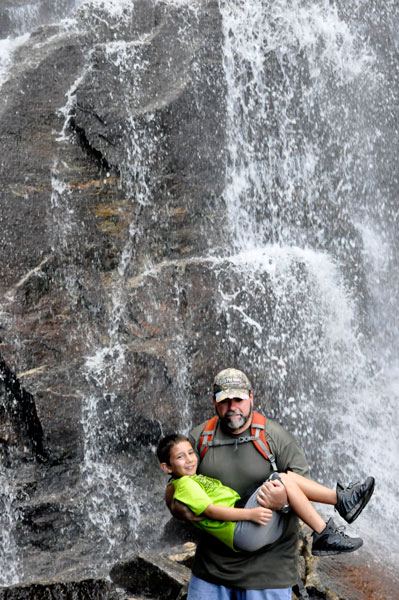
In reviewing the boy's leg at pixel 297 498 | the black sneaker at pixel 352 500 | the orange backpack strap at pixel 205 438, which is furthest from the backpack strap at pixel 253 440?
the black sneaker at pixel 352 500

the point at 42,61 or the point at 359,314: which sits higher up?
the point at 42,61

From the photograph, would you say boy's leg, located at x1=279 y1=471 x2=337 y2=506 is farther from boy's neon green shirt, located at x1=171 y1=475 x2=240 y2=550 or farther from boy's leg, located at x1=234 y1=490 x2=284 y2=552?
boy's neon green shirt, located at x1=171 y1=475 x2=240 y2=550

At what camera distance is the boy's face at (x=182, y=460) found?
4020 mm

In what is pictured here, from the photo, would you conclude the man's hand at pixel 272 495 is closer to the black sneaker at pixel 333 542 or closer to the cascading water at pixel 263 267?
the black sneaker at pixel 333 542

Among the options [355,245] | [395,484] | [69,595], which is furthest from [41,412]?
[355,245]

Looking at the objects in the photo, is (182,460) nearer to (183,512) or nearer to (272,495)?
(183,512)

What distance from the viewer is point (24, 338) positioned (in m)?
8.30

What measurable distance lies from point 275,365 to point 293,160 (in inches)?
136

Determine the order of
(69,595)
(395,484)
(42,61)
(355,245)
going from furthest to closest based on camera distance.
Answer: (355,245) < (42,61) < (395,484) < (69,595)

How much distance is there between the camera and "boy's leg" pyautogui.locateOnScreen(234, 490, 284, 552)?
377cm

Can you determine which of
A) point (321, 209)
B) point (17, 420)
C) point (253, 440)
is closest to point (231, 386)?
point (253, 440)

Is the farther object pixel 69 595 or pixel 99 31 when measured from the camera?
pixel 99 31

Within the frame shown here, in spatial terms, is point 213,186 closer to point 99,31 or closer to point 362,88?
point 99,31

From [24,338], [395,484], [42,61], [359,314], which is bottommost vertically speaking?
[395,484]
